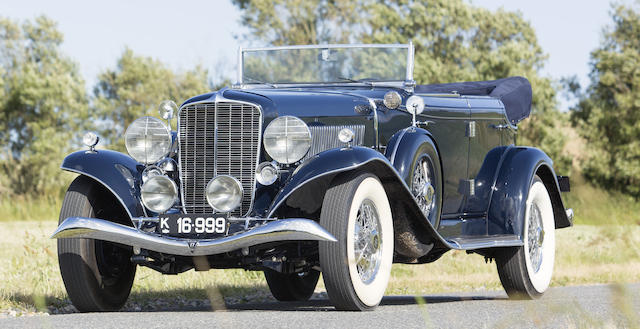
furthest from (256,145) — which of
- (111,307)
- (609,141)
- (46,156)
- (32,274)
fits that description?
(609,141)

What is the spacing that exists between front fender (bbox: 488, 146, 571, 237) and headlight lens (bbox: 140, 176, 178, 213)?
3.00 meters

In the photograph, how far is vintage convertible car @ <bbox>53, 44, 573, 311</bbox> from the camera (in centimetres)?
577

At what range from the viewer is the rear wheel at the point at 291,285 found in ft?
28.2

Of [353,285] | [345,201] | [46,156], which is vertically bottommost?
[46,156]

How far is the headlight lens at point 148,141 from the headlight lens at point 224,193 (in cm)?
66

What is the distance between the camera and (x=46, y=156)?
106 ft

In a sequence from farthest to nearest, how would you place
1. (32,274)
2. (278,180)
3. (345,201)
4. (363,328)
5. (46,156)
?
(46,156)
(32,274)
(278,180)
(345,201)
(363,328)

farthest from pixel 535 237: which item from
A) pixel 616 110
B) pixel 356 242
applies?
pixel 616 110

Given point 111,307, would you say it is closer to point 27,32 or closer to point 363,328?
point 363,328

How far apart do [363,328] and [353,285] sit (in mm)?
954

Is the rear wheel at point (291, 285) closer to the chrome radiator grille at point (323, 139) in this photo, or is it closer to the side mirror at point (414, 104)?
the chrome radiator grille at point (323, 139)

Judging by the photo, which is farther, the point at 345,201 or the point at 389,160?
the point at 389,160

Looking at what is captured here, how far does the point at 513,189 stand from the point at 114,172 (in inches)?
133

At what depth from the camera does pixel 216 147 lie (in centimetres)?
638
